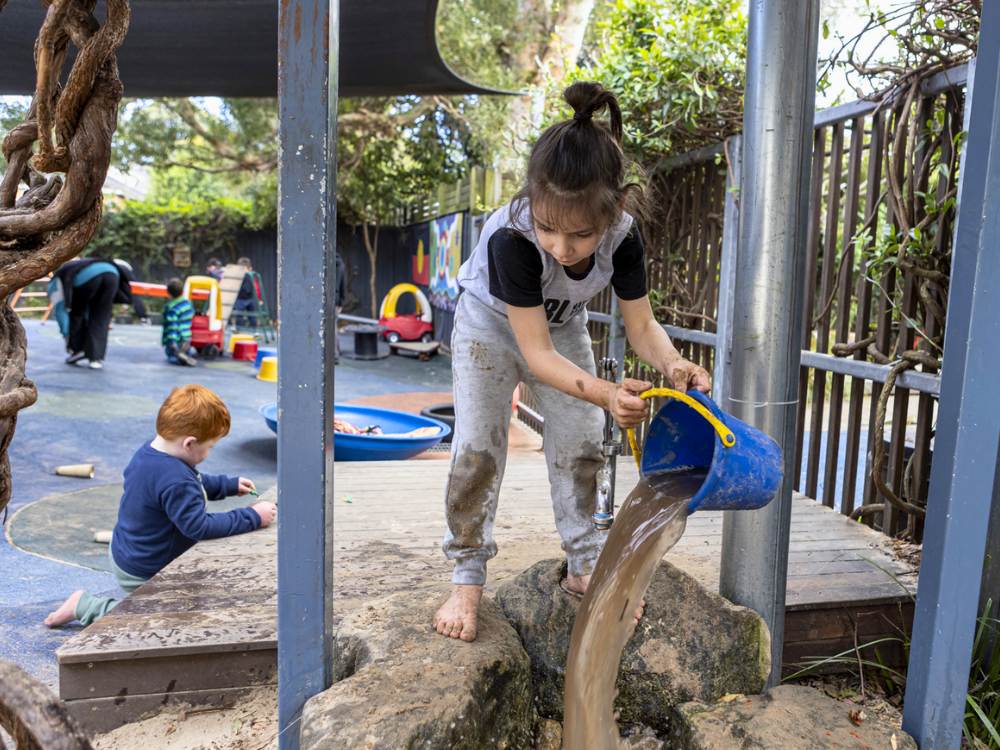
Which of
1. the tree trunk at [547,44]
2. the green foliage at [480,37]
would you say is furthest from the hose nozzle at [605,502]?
the green foliage at [480,37]

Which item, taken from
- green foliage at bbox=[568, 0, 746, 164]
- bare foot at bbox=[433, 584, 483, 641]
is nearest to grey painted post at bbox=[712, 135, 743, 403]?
green foliage at bbox=[568, 0, 746, 164]

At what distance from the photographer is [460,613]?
2.21 m

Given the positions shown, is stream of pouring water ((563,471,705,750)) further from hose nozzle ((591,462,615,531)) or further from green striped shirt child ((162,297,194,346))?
green striped shirt child ((162,297,194,346))

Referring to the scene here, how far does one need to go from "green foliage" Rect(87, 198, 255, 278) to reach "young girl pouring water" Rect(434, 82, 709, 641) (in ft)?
59.7

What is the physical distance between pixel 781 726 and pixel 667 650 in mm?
379

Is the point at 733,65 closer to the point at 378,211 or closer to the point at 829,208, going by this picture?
the point at 829,208

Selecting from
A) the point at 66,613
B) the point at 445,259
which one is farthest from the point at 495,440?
the point at 445,259

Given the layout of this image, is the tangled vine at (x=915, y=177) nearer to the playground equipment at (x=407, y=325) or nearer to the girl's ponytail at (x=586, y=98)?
the girl's ponytail at (x=586, y=98)

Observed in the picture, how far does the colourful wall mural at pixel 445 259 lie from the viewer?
1397 cm

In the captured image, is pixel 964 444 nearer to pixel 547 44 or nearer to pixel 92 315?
pixel 92 315

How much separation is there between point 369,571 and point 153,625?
745mm

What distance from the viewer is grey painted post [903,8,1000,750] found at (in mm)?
1890

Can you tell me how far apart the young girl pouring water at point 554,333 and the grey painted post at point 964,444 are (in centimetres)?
59

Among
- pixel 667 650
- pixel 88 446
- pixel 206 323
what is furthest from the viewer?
pixel 206 323
